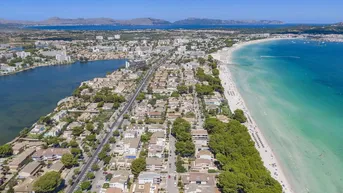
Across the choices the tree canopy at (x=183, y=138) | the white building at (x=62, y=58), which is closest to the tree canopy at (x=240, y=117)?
the tree canopy at (x=183, y=138)

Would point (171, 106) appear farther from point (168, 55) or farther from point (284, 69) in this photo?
point (168, 55)

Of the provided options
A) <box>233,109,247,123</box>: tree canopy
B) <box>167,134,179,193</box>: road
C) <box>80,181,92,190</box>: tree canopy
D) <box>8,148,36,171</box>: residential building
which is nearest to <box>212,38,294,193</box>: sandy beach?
<box>233,109,247,123</box>: tree canopy

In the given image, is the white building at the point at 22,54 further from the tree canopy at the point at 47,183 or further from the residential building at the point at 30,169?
the tree canopy at the point at 47,183

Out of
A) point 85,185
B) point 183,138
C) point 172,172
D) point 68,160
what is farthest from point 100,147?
point 183,138

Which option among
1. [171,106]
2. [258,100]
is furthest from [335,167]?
[171,106]

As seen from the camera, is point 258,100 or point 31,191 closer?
point 31,191

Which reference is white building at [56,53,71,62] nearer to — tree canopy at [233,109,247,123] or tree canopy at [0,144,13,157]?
tree canopy at [0,144,13,157]

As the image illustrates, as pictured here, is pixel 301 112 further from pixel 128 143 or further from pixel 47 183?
pixel 47 183
